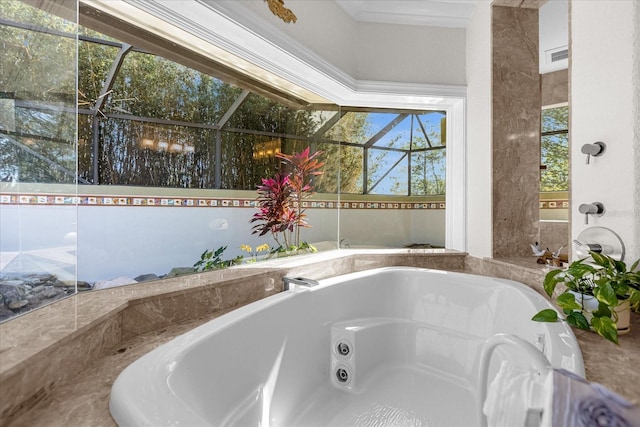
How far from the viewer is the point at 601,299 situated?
90 centimetres

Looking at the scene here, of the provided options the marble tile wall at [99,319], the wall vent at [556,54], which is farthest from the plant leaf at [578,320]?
the wall vent at [556,54]

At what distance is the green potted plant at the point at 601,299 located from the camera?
2.93 ft

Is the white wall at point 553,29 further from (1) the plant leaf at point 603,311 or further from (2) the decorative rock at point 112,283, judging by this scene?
(2) the decorative rock at point 112,283

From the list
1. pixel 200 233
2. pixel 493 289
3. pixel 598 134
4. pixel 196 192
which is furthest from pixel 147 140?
pixel 598 134

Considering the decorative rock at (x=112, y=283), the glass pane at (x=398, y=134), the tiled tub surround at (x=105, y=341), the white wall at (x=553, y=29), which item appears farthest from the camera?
the glass pane at (x=398, y=134)

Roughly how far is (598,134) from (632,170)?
208mm

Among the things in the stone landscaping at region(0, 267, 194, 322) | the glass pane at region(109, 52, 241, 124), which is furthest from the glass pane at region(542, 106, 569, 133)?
the stone landscaping at region(0, 267, 194, 322)

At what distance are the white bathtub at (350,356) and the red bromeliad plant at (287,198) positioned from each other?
62 centimetres

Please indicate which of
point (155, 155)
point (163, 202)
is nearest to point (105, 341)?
point (163, 202)

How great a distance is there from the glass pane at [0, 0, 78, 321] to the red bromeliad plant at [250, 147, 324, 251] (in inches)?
42.7

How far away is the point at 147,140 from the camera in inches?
65.5

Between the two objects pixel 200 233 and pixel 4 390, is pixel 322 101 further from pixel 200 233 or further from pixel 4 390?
pixel 4 390

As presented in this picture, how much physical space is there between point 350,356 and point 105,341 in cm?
101

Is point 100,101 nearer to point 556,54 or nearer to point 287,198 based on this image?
point 287,198
